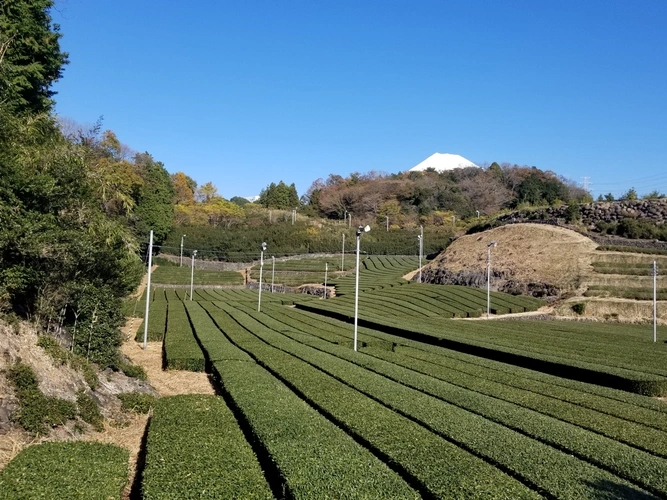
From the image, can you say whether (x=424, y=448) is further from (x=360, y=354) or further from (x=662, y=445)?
(x=360, y=354)

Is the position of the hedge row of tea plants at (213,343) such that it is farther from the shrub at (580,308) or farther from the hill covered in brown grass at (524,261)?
the hill covered in brown grass at (524,261)

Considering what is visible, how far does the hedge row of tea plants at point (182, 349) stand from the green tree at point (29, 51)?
10009 millimetres

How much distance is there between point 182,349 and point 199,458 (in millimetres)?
9383

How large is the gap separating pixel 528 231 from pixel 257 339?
3953 cm

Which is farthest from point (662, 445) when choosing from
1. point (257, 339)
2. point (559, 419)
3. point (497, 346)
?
point (257, 339)

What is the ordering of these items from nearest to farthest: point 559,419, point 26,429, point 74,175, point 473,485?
point 473,485, point 26,429, point 559,419, point 74,175

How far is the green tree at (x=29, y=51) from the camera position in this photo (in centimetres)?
1944

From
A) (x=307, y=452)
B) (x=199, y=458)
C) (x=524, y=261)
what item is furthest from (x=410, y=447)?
(x=524, y=261)

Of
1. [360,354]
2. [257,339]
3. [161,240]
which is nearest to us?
[360,354]

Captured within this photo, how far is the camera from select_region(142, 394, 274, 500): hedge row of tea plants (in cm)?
506

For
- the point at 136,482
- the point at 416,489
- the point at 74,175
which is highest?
the point at 74,175

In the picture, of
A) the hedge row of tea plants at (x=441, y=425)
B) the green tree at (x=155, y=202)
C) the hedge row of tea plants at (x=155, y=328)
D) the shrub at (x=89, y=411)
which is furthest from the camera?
the green tree at (x=155, y=202)

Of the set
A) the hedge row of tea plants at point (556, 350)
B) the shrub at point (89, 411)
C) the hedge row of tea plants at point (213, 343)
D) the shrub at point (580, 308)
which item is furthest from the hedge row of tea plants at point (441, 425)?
the shrub at point (580, 308)

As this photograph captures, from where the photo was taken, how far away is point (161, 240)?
72688 millimetres
